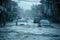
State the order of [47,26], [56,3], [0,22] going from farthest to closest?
1. [56,3]
2. [0,22]
3. [47,26]

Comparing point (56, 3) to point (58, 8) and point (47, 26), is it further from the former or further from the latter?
point (47, 26)

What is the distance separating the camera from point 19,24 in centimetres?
4147

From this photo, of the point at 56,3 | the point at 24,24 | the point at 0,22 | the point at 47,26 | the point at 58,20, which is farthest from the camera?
the point at 56,3

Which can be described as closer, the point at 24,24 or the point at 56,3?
the point at 24,24

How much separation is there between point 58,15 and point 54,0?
740 cm

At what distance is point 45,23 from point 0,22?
13.6 metres

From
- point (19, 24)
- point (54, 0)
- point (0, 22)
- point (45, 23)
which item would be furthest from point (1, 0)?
point (45, 23)

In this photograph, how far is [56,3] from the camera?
64500 mm

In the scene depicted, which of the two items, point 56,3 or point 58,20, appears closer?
point 58,20

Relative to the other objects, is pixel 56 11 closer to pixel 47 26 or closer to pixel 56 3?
pixel 56 3

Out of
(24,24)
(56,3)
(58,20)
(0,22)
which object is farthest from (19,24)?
(56,3)

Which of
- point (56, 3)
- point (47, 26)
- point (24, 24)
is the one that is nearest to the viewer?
point (47, 26)

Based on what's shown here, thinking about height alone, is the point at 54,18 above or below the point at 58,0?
below

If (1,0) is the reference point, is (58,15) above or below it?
below
